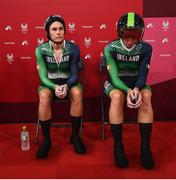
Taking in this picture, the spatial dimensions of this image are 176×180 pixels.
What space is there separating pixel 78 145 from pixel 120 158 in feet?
1.77

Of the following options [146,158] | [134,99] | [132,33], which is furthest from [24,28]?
[146,158]

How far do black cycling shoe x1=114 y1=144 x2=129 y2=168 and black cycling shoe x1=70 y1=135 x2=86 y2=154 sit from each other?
15.8 inches

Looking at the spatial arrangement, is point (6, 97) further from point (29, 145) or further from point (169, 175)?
point (169, 175)

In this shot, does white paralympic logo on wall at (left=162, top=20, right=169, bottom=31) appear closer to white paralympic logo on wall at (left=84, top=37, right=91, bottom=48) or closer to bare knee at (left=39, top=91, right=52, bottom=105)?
white paralympic logo on wall at (left=84, top=37, right=91, bottom=48)

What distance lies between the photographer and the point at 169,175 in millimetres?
3250

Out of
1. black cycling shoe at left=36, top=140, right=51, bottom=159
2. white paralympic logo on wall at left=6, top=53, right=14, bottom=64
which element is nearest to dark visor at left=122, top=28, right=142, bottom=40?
black cycling shoe at left=36, top=140, right=51, bottom=159

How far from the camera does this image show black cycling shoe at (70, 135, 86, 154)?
3727 millimetres

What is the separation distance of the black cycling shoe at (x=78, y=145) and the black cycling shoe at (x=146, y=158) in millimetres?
616

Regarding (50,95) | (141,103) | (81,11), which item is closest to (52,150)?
(50,95)

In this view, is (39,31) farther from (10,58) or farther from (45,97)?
(45,97)

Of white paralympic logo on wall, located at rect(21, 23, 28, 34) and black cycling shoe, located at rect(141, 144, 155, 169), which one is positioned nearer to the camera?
black cycling shoe, located at rect(141, 144, 155, 169)

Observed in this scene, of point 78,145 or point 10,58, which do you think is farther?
point 10,58

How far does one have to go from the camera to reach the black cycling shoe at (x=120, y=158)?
3383mm

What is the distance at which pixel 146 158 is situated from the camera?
3.38 meters
